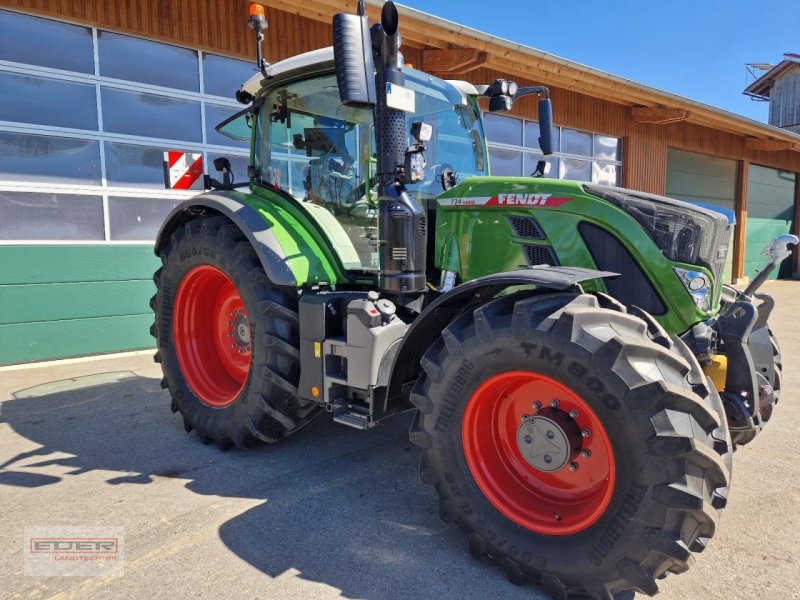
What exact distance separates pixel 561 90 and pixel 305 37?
17.7 feet

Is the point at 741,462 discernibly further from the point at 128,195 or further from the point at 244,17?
the point at 244,17

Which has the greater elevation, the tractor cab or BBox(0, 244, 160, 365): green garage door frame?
the tractor cab

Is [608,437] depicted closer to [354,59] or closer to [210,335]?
[354,59]

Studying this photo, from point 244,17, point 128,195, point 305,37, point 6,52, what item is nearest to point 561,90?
point 305,37

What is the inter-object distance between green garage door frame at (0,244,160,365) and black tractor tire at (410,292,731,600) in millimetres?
5234

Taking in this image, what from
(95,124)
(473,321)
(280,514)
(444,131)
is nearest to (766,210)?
(444,131)

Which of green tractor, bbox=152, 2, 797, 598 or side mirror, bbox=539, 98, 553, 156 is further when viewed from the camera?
side mirror, bbox=539, 98, 553, 156

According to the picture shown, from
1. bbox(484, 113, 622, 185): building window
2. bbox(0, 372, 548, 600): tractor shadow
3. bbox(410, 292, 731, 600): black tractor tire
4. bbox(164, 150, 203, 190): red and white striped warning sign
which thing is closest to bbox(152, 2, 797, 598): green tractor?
bbox(410, 292, 731, 600): black tractor tire

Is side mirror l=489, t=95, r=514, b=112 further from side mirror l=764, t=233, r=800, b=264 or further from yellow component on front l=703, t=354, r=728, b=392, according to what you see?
yellow component on front l=703, t=354, r=728, b=392

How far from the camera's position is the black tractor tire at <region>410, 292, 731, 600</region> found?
189 centimetres

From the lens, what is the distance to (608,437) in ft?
6.63

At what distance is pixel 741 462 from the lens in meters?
3.36

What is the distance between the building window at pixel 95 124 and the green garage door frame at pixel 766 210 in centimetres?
1459

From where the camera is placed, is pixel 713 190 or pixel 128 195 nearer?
pixel 128 195
